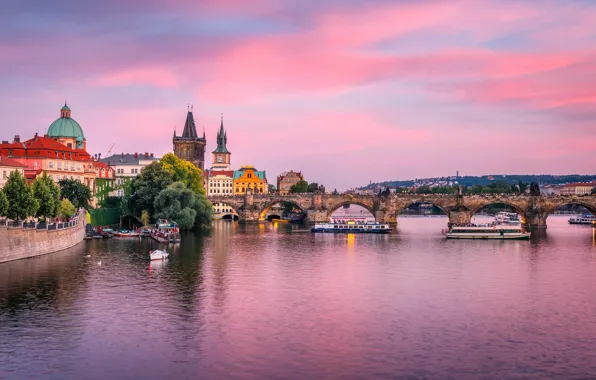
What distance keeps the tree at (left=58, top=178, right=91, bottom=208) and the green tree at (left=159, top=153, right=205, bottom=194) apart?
23438 millimetres

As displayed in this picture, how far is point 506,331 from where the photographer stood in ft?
144

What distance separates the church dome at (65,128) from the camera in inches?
5630

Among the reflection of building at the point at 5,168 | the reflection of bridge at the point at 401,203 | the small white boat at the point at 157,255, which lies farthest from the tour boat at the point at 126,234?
the reflection of bridge at the point at 401,203

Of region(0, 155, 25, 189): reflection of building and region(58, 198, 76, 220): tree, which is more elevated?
region(0, 155, 25, 189): reflection of building

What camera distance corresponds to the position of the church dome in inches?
5630

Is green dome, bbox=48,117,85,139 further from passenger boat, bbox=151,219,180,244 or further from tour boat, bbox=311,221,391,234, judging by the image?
tour boat, bbox=311,221,391,234

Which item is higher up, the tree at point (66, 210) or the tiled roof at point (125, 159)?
the tiled roof at point (125, 159)

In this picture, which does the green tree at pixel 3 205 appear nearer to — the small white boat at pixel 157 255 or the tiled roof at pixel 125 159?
the small white boat at pixel 157 255

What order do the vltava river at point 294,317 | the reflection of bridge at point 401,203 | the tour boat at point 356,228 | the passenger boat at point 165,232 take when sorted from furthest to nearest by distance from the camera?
the reflection of bridge at point 401,203 < the tour boat at point 356,228 < the passenger boat at point 165,232 < the vltava river at point 294,317

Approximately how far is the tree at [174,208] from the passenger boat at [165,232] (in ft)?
5.49

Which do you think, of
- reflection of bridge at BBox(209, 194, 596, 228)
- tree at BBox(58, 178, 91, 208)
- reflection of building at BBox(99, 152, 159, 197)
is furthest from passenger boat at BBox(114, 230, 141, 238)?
reflection of building at BBox(99, 152, 159, 197)

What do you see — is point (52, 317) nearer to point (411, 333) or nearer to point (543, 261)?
point (411, 333)

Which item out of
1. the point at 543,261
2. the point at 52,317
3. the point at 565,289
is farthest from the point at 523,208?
the point at 52,317

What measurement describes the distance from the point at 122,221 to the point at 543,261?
73.9 meters
